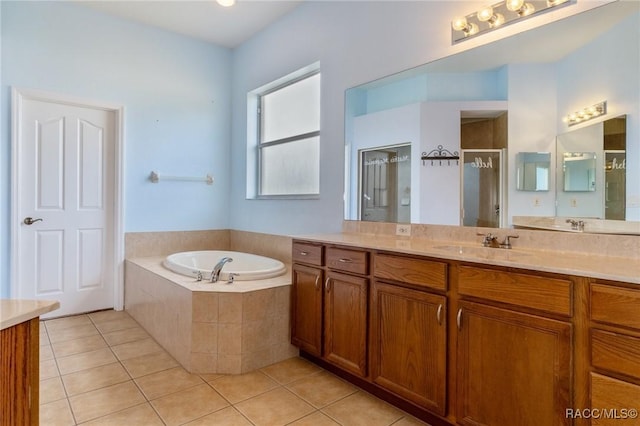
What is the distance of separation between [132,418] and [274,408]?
720mm

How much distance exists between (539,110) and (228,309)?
7.06 feet

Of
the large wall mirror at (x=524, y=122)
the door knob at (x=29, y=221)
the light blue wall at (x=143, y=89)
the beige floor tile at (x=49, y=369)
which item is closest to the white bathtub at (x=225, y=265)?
the light blue wall at (x=143, y=89)

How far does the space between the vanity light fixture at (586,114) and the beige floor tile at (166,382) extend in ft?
8.30

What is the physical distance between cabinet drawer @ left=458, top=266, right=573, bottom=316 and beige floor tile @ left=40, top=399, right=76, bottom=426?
204 cm

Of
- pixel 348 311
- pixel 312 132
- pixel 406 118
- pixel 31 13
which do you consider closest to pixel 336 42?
pixel 312 132

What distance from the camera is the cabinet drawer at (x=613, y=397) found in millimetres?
1131

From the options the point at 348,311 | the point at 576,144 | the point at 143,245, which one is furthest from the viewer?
the point at 143,245

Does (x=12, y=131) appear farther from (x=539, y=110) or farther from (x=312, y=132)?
(x=539, y=110)

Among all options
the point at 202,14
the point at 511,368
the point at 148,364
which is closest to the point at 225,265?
the point at 148,364

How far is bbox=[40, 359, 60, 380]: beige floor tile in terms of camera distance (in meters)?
2.22

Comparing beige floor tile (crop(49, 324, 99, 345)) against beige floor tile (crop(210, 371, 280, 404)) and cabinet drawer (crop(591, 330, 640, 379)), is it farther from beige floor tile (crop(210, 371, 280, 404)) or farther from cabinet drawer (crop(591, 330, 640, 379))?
cabinet drawer (crop(591, 330, 640, 379))

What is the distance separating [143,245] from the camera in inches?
145

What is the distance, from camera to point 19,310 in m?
0.92

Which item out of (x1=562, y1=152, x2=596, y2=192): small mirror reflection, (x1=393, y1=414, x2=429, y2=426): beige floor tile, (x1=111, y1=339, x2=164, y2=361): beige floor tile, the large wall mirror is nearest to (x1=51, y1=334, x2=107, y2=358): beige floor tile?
(x1=111, y1=339, x2=164, y2=361): beige floor tile
